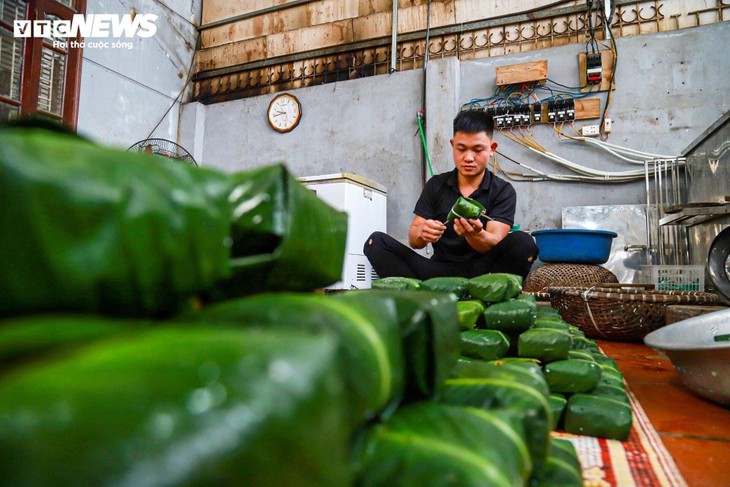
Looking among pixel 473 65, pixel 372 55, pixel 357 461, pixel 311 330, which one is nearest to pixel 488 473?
pixel 357 461

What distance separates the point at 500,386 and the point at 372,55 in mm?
5008

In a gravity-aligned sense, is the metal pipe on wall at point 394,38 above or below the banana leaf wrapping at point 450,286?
above

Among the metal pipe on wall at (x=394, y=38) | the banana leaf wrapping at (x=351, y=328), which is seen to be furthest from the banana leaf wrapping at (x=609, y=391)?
the metal pipe on wall at (x=394, y=38)

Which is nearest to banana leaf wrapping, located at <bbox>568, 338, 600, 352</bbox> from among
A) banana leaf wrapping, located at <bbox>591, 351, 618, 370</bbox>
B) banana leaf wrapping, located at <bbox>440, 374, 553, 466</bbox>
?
banana leaf wrapping, located at <bbox>591, 351, 618, 370</bbox>

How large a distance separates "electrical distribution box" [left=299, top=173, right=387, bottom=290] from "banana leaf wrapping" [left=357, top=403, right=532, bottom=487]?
3137 millimetres

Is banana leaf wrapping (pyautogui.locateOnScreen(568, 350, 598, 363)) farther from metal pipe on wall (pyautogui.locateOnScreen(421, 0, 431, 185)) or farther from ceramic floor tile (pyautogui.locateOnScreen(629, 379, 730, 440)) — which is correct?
metal pipe on wall (pyautogui.locateOnScreen(421, 0, 431, 185))

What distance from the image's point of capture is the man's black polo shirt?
8.07ft

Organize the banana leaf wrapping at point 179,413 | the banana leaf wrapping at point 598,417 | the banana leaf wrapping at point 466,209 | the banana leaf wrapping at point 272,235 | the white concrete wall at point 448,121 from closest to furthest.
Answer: the banana leaf wrapping at point 179,413
the banana leaf wrapping at point 272,235
the banana leaf wrapping at point 598,417
the banana leaf wrapping at point 466,209
the white concrete wall at point 448,121

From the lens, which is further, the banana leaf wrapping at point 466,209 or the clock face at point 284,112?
the clock face at point 284,112

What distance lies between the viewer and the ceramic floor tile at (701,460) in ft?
2.88

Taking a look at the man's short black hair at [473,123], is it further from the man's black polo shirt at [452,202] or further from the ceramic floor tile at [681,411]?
the ceramic floor tile at [681,411]

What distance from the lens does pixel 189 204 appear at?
17.0 inches

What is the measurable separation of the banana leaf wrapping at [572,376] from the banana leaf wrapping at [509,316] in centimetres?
14

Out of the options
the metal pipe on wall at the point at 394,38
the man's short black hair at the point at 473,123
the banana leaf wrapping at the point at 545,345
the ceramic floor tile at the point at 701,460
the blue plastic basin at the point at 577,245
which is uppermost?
the metal pipe on wall at the point at 394,38
